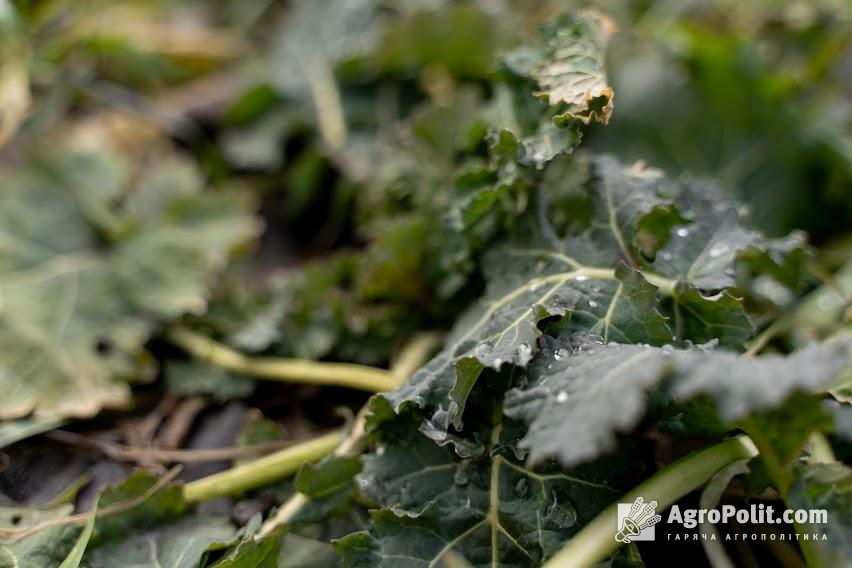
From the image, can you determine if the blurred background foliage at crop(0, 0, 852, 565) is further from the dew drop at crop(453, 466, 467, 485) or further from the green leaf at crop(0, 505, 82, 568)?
the dew drop at crop(453, 466, 467, 485)

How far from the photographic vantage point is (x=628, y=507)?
810 mm

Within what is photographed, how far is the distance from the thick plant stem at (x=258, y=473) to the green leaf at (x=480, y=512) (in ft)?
0.62

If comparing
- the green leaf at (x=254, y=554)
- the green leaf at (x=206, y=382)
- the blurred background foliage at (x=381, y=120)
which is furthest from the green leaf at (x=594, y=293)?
the green leaf at (x=206, y=382)

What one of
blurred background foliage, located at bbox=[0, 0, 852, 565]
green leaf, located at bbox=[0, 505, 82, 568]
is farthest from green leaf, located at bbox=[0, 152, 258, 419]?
green leaf, located at bbox=[0, 505, 82, 568]

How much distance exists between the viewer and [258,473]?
42.6 inches

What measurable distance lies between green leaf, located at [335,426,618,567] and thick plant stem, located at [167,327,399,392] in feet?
0.91

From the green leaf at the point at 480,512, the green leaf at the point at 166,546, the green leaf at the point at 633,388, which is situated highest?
the green leaf at the point at 633,388

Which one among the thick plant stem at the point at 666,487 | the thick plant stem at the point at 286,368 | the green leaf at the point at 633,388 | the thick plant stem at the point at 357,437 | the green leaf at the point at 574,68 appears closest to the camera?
the green leaf at the point at 633,388

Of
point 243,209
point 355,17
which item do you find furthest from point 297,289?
point 355,17

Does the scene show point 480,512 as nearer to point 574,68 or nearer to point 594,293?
point 594,293

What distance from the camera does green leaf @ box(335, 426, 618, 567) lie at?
0.85 metres

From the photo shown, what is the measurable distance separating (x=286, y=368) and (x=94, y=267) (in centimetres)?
46

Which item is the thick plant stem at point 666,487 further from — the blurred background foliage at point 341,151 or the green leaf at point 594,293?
the blurred background foliage at point 341,151

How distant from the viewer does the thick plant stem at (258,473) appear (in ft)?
3.49
